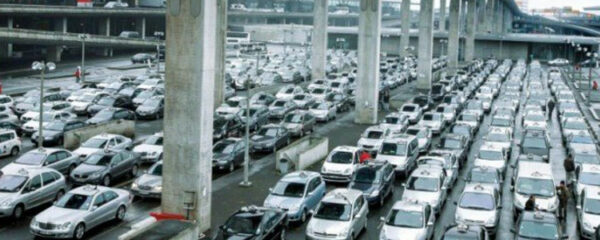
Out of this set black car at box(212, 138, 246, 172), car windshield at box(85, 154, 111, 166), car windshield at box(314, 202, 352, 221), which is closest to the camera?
car windshield at box(314, 202, 352, 221)

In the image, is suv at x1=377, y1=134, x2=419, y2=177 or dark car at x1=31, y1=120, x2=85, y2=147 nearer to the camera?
suv at x1=377, y1=134, x2=419, y2=177

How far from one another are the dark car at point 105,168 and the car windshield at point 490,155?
15.7 m

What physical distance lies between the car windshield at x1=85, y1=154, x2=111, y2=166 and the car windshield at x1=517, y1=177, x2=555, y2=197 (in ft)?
53.4

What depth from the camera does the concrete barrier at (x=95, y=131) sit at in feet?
124

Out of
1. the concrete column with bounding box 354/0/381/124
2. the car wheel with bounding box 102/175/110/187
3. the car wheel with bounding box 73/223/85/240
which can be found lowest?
the car wheel with bounding box 73/223/85/240

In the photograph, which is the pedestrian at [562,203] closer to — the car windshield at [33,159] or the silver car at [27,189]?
the silver car at [27,189]

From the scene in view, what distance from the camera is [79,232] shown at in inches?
914

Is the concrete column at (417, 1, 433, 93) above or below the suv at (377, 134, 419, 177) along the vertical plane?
above

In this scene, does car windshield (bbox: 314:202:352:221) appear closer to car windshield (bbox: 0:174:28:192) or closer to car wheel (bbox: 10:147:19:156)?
car windshield (bbox: 0:174:28:192)

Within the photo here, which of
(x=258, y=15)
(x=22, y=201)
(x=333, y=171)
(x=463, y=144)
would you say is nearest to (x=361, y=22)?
(x=463, y=144)

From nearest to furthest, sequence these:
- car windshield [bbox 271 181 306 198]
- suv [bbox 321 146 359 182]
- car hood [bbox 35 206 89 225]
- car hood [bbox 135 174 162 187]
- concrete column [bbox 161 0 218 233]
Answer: car hood [bbox 35 206 89 225] → concrete column [bbox 161 0 218 233] → car windshield [bbox 271 181 306 198] → car hood [bbox 135 174 162 187] → suv [bbox 321 146 359 182]

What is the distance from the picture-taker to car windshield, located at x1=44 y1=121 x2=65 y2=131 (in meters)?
38.9

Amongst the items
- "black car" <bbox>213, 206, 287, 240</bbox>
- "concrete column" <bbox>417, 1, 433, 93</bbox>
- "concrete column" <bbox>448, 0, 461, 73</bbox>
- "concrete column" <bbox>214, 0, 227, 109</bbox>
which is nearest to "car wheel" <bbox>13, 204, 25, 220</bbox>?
"black car" <bbox>213, 206, 287, 240</bbox>

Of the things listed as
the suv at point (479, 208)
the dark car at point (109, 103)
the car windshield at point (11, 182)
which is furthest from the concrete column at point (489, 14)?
the car windshield at point (11, 182)
